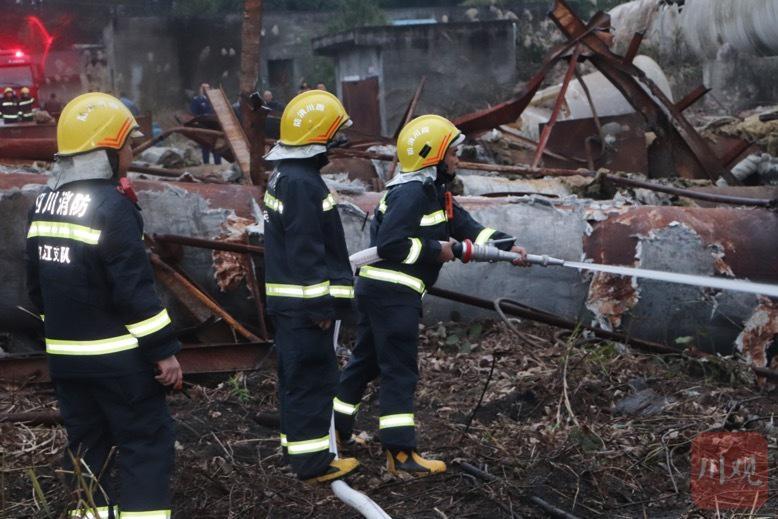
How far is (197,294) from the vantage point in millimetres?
6043

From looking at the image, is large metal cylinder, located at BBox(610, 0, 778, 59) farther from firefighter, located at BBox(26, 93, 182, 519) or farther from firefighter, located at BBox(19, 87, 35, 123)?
firefighter, located at BBox(26, 93, 182, 519)

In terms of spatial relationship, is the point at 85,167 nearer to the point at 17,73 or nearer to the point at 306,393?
the point at 306,393

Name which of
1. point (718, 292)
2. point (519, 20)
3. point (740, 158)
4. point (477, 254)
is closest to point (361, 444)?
point (477, 254)

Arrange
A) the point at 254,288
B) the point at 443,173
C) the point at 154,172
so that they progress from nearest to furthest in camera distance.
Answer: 1. the point at 443,173
2. the point at 254,288
3. the point at 154,172

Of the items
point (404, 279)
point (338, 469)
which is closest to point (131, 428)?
point (338, 469)

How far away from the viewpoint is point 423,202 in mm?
Result: 4684

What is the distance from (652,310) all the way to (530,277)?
0.82m

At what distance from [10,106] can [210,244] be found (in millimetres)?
8951

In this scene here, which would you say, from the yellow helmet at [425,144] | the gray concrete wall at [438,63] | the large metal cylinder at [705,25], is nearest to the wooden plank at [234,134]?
the yellow helmet at [425,144]

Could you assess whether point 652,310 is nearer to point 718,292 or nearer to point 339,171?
point 718,292

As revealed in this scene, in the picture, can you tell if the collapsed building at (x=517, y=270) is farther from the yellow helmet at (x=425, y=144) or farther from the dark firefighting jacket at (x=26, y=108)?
the dark firefighting jacket at (x=26, y=108)

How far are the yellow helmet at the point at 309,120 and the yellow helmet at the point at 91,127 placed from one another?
3.31 feet

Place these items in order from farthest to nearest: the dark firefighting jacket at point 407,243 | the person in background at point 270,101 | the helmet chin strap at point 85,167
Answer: the person in background at point 270,101
the dark firefighting jacket at point 407,243
the helmet chin strap at point 85,167

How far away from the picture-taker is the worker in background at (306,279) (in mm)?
4309
